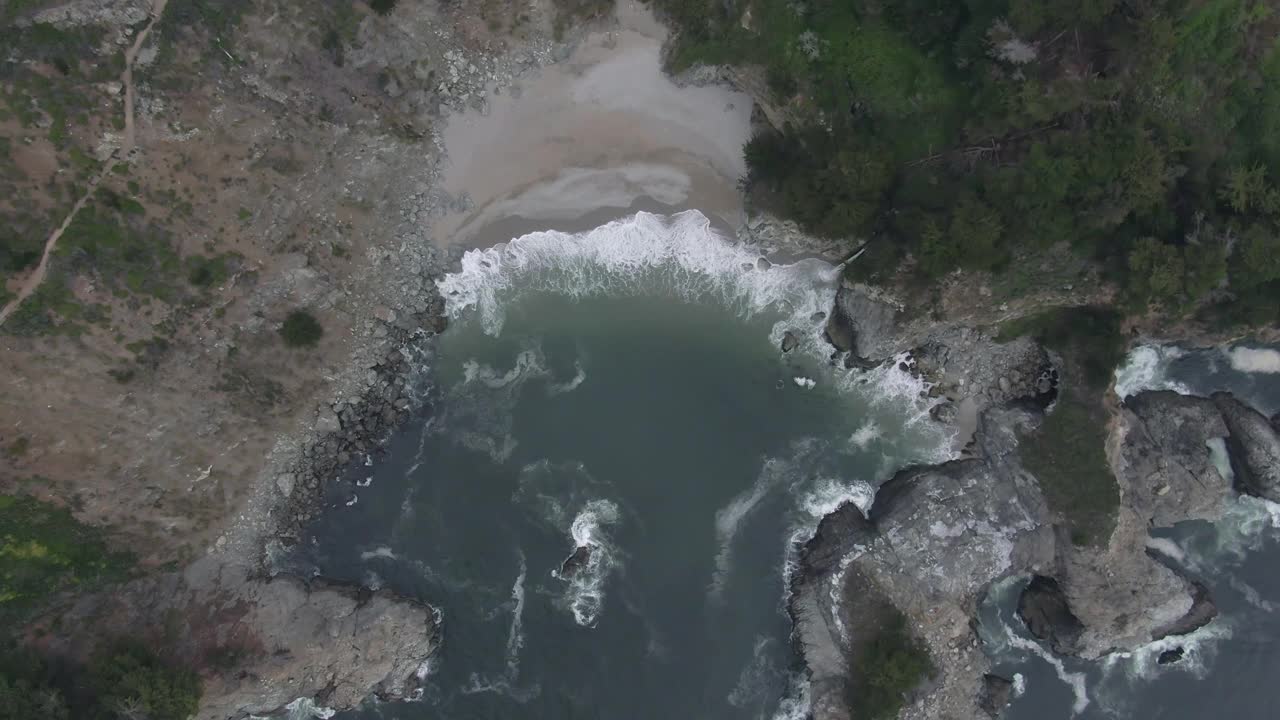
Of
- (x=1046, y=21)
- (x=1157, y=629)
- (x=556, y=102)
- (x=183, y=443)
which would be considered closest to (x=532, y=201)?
(x=556, y=102)

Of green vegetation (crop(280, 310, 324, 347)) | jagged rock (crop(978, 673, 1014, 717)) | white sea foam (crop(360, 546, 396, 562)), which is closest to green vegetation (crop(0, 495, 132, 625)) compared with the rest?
white sea foam (crop(360, 546, 396, 562))

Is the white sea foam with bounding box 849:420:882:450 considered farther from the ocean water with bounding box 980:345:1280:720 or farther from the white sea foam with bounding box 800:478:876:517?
the ocean water with bounding box 980:345:1280:720

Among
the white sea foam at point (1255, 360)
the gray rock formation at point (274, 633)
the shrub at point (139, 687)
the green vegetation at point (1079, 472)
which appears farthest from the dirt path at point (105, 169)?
the white sea foam at point (1255, 360)

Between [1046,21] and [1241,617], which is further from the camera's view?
[1241,617]

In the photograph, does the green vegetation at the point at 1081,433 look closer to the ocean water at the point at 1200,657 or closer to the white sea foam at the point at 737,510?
the ocean water at the point at 1200,657

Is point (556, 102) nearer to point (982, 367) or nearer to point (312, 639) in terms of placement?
point (982, 367)

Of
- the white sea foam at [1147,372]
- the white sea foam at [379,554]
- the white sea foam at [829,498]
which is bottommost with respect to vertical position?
the white sea foam at [379,554]
